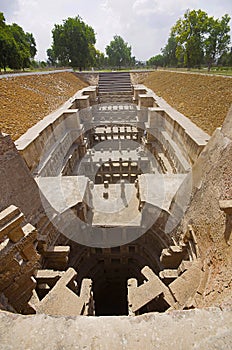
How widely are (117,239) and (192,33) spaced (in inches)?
1223

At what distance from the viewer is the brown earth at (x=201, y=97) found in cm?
1070

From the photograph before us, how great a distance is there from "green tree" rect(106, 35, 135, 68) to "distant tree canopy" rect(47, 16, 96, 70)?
1382 cm

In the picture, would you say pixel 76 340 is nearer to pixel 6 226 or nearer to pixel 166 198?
pixel 6 226

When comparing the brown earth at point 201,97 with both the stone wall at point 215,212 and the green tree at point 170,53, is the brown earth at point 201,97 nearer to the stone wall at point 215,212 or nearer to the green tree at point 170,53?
the stone wall at point 215,212

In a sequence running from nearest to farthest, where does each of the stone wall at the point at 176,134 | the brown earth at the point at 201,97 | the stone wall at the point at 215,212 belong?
the stone wall at the point at 215,212 < the stone wall at the point at 176,134 < the brown earth at the point at 201,97

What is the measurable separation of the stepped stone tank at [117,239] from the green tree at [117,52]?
4385 centimetres

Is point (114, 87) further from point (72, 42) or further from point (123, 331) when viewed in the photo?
point (123, 331)

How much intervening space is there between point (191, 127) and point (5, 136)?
8.42 metres

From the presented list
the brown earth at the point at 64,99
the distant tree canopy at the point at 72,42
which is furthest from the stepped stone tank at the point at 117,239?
the distant tree canopy at the point at 72,42

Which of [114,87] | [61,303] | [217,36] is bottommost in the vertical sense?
[61,303]

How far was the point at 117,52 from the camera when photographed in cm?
4734

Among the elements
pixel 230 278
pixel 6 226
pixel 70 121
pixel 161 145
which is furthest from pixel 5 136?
pixel 161 145

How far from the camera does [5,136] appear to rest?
4602 millimetres

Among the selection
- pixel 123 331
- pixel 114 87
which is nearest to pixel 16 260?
pixel 123 331
